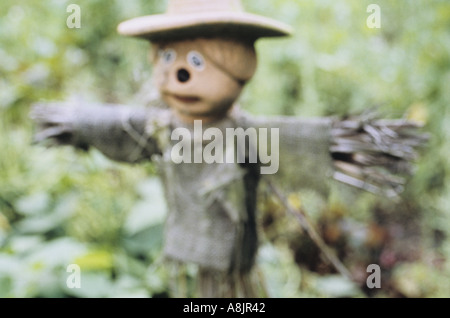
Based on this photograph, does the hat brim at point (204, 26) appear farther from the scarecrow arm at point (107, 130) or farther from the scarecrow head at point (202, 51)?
the scarecrow arm at point (107, 130)

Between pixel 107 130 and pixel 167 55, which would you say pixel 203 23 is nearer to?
pixel 167 55

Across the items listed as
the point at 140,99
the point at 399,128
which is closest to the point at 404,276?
the point at 399,128

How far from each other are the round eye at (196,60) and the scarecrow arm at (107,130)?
203 mm

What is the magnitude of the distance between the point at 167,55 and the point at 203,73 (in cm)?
9

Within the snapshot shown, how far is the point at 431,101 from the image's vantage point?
1747mm

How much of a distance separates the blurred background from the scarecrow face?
133mm

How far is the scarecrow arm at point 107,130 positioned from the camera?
3.47ft

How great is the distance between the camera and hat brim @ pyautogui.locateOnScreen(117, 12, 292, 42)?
829 millimetres

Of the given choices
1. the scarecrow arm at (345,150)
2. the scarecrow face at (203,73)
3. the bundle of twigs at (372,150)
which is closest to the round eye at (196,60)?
the scarecrow face at (203,73)

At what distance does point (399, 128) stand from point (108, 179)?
1156mm

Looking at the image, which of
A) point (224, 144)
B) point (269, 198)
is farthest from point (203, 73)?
point (269, 198)

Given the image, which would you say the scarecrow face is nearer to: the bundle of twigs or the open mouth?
the open mouth

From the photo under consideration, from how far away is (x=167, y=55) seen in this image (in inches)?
36.5
